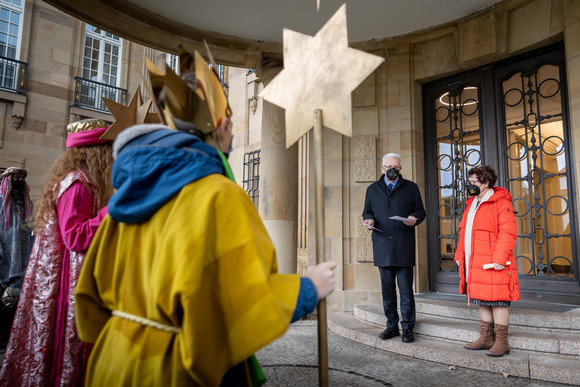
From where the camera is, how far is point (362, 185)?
622cm

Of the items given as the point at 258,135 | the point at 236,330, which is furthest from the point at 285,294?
the point at 258,135

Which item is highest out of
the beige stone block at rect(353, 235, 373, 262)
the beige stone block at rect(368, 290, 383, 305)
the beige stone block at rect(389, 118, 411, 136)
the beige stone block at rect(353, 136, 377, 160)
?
the beige stone block at rect(389, 118, 411, 136)

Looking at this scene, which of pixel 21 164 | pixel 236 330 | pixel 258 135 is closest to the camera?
pixel 236 330

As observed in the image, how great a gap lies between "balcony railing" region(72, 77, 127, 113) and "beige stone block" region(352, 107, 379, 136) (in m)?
11.3

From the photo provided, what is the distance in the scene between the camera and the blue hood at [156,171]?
1074 millimetres

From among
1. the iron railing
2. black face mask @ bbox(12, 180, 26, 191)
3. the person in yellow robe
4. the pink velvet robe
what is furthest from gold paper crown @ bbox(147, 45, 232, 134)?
the iron railing

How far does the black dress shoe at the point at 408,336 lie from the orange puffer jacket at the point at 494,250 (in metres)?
0.68

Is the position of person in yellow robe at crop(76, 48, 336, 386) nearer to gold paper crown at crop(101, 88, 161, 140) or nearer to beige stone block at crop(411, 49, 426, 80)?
gold paper crown at crop(101, 88, 161, 140)

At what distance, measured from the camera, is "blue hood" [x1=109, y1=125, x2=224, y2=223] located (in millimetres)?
1074

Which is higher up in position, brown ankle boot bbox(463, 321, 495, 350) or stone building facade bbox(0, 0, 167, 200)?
stone building facade bbox(0, 0, 167, 200)

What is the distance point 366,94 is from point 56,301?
535 centimetres

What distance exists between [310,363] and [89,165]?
2.57 meters

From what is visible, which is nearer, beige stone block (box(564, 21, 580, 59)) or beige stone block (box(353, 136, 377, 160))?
beige stone block (box(564, 21, 580, 59))

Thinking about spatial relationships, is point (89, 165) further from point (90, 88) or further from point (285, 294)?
point (90, 88)
